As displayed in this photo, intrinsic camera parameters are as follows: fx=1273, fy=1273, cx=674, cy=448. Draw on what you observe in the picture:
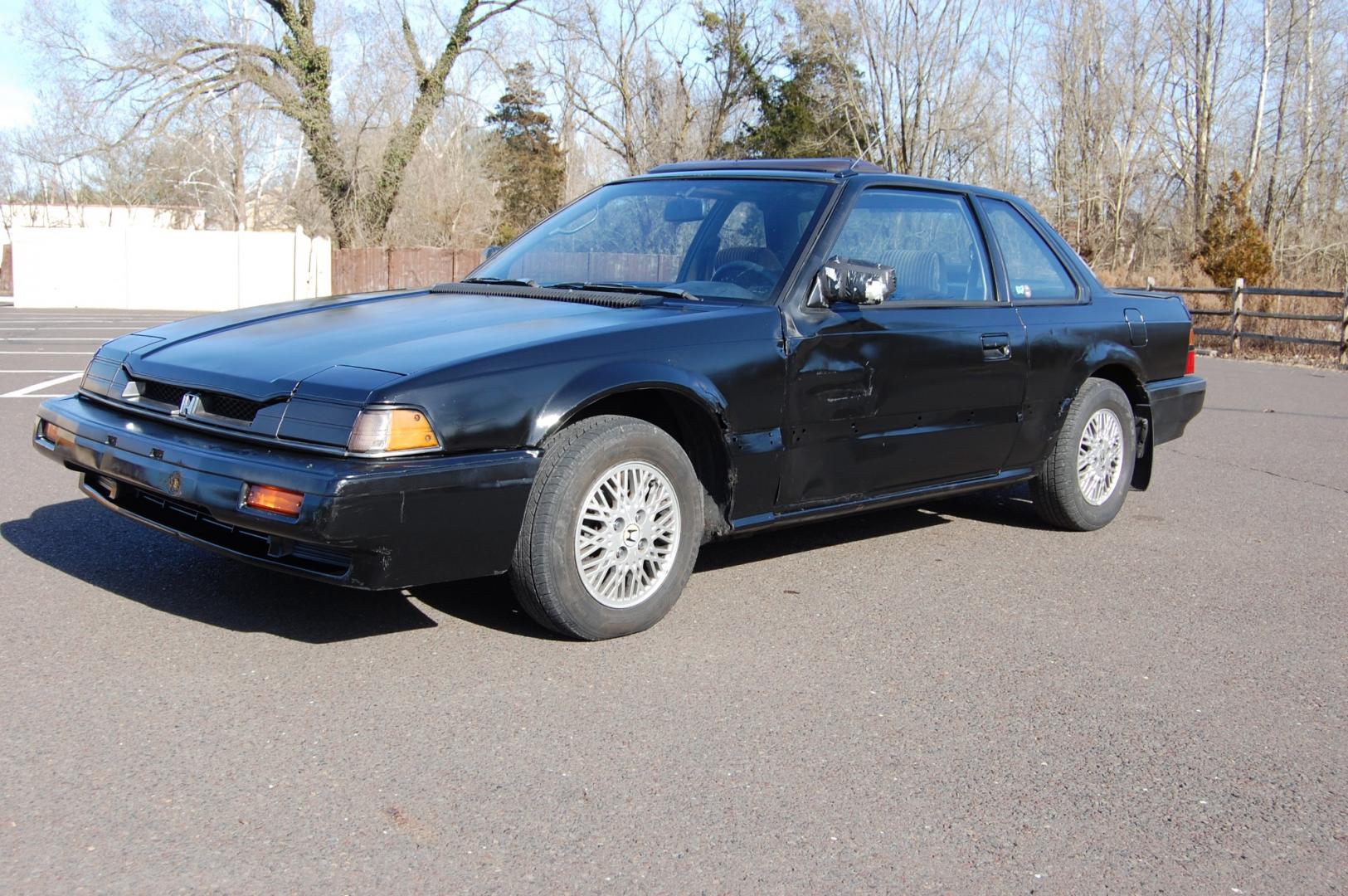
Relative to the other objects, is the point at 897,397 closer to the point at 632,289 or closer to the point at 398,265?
the point at 632,289

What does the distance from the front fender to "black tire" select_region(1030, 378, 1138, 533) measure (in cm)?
230

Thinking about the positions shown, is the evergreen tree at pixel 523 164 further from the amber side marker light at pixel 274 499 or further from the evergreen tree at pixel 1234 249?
the amber side marker light at pixel 274 499

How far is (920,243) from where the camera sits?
5391mm

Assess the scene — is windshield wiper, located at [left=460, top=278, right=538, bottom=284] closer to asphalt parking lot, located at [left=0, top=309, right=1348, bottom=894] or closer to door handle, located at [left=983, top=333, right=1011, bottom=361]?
asphalt parking lot, located at [left=0, top=309, right=1348, bottom=894]

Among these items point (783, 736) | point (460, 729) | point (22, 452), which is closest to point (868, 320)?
point (783, 736)

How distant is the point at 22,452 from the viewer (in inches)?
280

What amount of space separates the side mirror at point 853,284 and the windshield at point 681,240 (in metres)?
0.17

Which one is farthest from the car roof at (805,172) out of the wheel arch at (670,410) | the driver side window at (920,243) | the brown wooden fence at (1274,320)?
the brown wooden fence at (1274,320)

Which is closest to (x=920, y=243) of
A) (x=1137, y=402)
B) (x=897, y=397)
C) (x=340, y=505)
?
(x=897, y=397)

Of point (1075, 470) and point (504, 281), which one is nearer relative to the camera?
point (504, 281)

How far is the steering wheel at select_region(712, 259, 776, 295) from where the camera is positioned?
479 cm

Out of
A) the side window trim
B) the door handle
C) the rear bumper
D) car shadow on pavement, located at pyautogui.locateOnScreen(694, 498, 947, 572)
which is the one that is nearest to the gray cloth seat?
the door handle

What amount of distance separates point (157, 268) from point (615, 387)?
Result: 30584 mm

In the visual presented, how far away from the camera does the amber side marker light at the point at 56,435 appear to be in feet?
14.2
